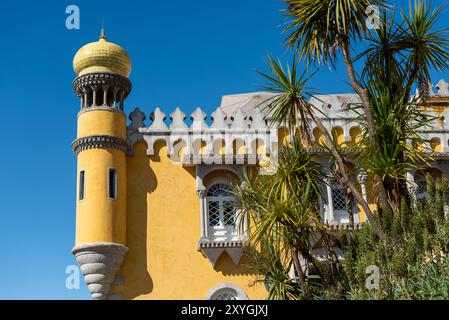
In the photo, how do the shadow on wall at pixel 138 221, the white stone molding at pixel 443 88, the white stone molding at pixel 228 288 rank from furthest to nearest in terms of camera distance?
the white stone molding at pixel 443 88 < the white stone molding at pixel 228 288 < the shadow on wall at pixel 138 221

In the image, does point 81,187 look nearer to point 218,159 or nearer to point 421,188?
point 218,159

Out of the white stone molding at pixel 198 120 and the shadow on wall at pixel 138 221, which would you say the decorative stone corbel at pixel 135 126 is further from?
the white stone molding at pixel 198 120

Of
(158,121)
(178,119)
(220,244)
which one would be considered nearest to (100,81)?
(158,121)

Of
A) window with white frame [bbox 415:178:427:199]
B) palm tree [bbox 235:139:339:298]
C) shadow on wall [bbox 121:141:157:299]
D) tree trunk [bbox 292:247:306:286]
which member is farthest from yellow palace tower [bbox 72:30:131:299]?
window with white frame [bbox 415:178:427:199]

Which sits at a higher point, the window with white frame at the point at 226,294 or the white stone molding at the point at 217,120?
the white stone molding at the point at 217,120

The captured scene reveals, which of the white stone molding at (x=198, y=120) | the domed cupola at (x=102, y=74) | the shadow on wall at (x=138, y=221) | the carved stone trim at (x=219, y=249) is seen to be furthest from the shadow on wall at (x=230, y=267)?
the domed cupola at (x=102, y=74)

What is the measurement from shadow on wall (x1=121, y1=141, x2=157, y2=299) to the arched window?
2.13 metres

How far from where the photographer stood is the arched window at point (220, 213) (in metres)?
24.6

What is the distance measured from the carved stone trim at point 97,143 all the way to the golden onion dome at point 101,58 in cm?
242

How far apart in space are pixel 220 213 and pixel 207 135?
2.87 m

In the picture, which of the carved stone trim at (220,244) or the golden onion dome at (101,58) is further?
the golden onion dome at (101,58)

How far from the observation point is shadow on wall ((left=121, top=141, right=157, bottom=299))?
78.3 feet
